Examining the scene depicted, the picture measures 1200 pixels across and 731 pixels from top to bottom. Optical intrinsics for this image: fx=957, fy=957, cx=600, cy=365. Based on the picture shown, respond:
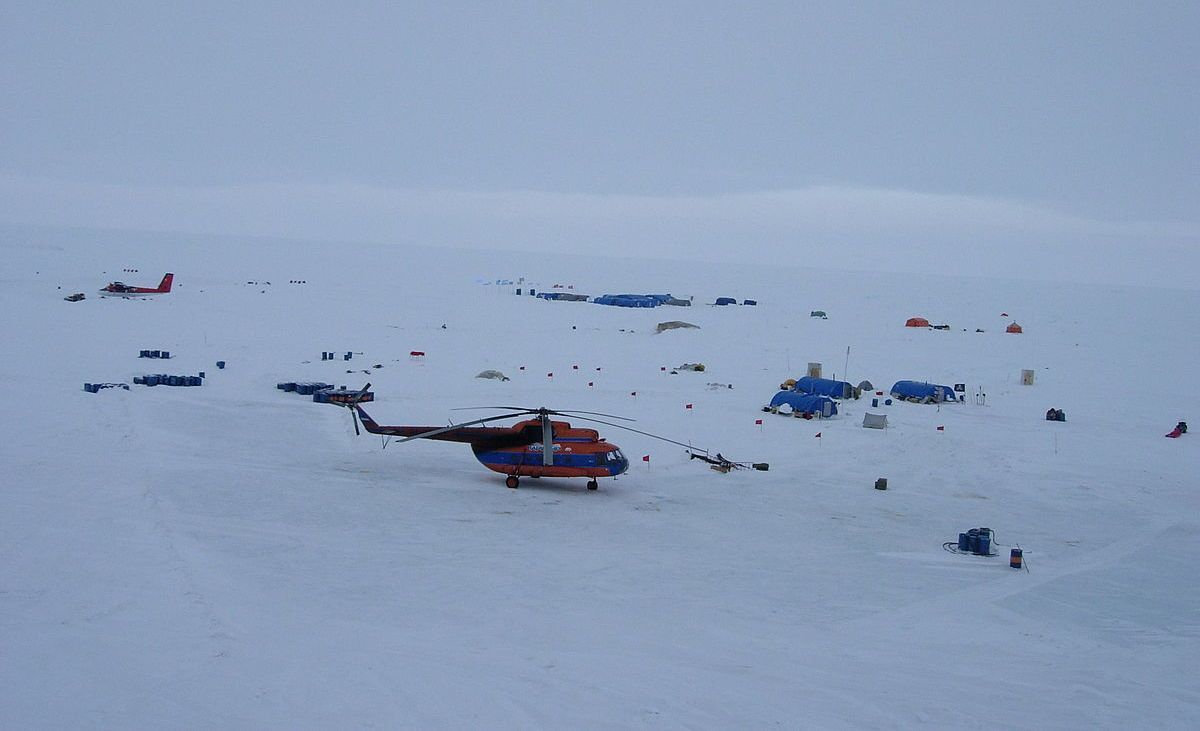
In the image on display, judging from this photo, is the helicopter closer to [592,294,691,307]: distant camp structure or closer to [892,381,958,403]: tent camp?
[892,381,958,403]: tent camp

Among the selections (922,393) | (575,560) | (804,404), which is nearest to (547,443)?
(575,560)

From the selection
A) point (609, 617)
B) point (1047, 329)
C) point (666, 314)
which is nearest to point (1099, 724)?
point (609, 617)

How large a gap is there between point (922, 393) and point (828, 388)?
4.13 metres

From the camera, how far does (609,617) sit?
15523 mm

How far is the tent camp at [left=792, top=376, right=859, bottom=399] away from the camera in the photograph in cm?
3809

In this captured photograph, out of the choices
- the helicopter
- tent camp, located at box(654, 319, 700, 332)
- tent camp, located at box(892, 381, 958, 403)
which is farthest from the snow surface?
tent camp, located at box(654, 319, 700, 332)

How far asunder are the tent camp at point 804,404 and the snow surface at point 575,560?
815mm

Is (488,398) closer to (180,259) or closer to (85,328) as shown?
(85,328)

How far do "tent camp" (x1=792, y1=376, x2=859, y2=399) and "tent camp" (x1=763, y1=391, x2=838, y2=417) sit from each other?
262 centimetres

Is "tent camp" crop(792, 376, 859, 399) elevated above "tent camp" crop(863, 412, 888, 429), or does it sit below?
above

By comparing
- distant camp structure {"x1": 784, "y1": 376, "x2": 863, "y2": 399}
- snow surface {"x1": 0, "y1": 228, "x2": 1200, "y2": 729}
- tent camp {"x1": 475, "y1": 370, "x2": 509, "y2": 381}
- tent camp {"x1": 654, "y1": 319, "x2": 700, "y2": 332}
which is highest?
tent camp {"x1": 654, "y1": 319, "x2": 700, "y2": 332}

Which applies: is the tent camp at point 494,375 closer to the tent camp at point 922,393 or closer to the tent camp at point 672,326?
the tent camp at point 922,393

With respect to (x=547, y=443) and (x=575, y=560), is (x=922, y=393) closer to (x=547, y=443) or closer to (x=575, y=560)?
(x=547, y=443)

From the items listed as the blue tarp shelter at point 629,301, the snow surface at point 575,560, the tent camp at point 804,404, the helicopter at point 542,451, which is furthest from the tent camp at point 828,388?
the blue tarp shelter at point 629,301
